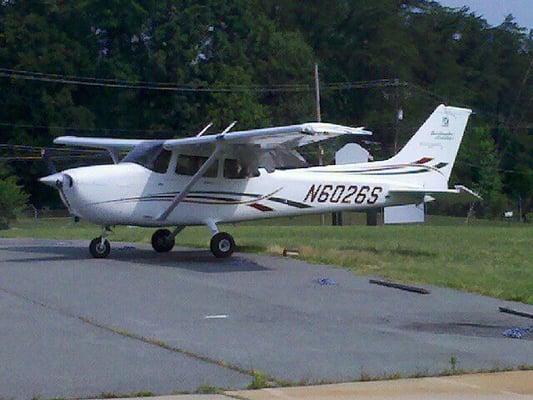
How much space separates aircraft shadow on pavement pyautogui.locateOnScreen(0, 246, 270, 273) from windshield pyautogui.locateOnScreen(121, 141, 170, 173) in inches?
68.4

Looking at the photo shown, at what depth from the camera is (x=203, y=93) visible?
66.2 meters

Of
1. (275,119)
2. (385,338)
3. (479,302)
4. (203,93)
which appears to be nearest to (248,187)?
(479,302)

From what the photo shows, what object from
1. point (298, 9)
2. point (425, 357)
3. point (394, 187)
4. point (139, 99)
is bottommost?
point (425, 357)

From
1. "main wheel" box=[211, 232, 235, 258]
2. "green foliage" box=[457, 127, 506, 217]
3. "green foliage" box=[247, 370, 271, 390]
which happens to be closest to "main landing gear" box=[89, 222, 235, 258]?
"main wheel" box=[211, 232, 235, 258]

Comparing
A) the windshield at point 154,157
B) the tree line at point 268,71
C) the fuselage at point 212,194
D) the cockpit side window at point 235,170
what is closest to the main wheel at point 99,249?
the fuselage at point 212,194

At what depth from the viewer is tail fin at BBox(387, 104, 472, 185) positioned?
82.6 ft

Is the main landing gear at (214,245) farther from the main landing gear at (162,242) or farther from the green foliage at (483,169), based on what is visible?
the green foliage at (483,169)

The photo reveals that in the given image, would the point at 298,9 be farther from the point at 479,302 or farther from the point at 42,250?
the point at 479,302

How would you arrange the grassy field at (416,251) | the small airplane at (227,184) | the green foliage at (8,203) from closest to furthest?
the grassy field at (416,251) < the small airplane at (227,184) < the green foliage at (8,203)

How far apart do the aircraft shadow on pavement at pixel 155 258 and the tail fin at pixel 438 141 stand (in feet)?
17.3

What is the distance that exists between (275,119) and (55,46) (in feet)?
50.0

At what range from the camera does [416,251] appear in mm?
24203

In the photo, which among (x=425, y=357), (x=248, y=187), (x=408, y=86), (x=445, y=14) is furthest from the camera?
(x=445, y=14)

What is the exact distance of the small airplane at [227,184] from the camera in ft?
69.6
